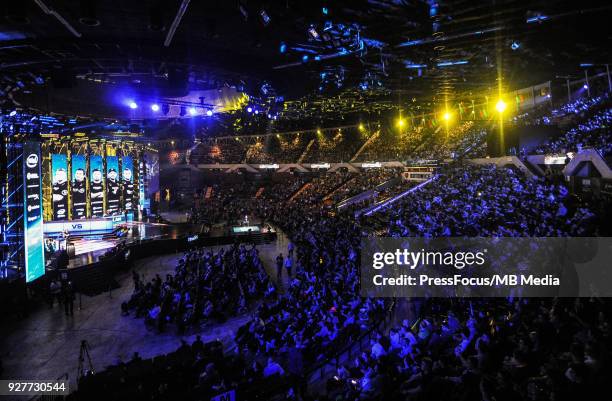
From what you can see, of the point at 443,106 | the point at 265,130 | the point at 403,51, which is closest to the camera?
the point at 403,51

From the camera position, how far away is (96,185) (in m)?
23.3

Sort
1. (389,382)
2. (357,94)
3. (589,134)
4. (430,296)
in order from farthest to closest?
1. (357,94)
2. (589,134)
3. (430,296)
4. (389,382)

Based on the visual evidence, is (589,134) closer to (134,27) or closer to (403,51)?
(403,51)

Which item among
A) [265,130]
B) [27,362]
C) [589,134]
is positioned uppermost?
[265,130]

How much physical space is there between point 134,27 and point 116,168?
813 inches

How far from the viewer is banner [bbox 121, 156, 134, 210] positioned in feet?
81.9

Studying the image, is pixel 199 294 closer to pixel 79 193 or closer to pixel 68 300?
pixel 68 300

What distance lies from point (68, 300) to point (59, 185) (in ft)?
43.7

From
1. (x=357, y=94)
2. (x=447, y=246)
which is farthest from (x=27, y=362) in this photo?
(x=357, y=94)

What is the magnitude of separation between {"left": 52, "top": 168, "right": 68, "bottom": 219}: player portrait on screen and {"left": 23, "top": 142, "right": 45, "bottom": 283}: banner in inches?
373

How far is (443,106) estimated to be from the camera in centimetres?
2345

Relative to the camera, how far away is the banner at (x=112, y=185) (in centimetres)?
2394

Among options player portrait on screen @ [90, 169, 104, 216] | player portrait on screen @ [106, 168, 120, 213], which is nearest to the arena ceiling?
player portrait on screen @ [90, 169, 104, 216]

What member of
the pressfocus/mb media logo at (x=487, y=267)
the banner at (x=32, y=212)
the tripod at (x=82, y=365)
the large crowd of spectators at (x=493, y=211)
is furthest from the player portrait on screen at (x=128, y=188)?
the pressfocus/mb media logo at (x=487, y=267)
